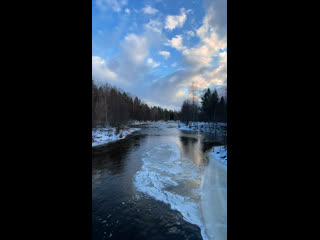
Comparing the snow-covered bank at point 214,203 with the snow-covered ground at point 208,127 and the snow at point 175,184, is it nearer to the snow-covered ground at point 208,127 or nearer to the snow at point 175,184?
the snow at point 175,184

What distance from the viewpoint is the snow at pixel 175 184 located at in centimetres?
344

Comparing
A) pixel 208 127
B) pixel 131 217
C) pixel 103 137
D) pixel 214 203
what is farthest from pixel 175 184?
pixel 208 127

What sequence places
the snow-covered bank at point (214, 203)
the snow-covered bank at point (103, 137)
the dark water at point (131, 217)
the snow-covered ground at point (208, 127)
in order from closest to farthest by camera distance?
the dark water at point (131, 217) → the snow-covered bank at point (214, 203) → the snow-covered bank at point (103, 137) → the snow-covered ground at point (208, 127)

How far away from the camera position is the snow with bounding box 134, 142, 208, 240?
344cm

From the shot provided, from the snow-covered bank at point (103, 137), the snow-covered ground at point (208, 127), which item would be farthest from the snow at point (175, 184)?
Answer: the snow-covered ground at point (208, 127)

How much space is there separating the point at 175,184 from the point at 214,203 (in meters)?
1.52

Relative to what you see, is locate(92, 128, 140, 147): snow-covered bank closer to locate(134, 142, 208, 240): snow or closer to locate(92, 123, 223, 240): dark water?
locate(134, 142, 208, 240): snow

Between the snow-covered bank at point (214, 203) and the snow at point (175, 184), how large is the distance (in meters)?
0.18

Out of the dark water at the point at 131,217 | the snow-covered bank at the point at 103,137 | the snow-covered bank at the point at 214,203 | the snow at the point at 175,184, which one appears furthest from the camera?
the snow-covered bank at the point at 103,137

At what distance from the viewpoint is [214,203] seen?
12.1ft

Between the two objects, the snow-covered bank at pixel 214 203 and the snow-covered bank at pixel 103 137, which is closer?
the snow-covered bank at pixel 214 203
